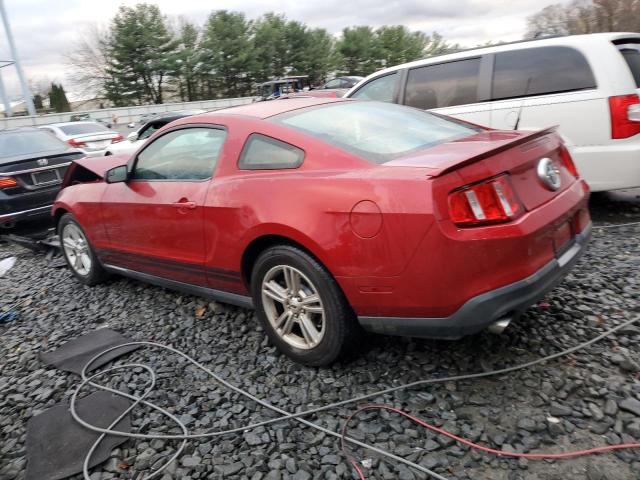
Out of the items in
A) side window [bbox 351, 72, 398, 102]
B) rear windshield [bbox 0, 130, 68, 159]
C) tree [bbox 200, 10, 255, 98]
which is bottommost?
rear windshield [bbox 0, 130, 68, 159]

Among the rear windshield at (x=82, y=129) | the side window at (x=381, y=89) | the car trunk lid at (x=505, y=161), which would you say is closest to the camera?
the car trunk lid at (x=505, y=161)

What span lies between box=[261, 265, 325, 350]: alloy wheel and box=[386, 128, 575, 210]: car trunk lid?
0.84 metres

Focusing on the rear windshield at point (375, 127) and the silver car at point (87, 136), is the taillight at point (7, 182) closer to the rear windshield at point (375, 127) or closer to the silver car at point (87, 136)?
the rear windshield at point (375, 127)

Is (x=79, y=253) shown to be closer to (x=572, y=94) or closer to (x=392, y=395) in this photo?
(x=392, y=395)

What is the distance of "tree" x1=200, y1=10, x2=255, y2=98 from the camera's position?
46.2 meters

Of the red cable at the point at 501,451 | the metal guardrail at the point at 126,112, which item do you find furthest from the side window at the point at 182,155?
the metal guardrail at the point at 126,112

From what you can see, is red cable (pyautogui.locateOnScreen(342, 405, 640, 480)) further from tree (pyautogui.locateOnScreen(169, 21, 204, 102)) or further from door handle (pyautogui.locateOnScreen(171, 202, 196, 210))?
tree (pyautogui.locateOnScreen(169, 21, 204, 102))

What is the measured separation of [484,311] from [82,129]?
14030 millimetres

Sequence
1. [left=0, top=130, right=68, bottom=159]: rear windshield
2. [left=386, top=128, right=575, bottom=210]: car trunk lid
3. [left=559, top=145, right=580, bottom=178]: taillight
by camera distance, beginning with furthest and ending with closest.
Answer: [left=0, top=130, right=68, bottom=159]: rear windshield → [left=559, top=145, right=580, bottom=178]: taillight → [left=386, top=128, right=575, bottom=210]: car trunk lid

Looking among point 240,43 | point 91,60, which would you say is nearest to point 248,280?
point 240,43

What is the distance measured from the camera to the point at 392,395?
2576mm

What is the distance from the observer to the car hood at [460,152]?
2271 millimetres

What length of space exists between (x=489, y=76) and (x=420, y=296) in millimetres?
3668

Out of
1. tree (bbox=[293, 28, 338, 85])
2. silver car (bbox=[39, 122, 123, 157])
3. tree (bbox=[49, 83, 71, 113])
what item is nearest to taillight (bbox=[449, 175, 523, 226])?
silver car (bbox=[39, 122, 123, 157])
